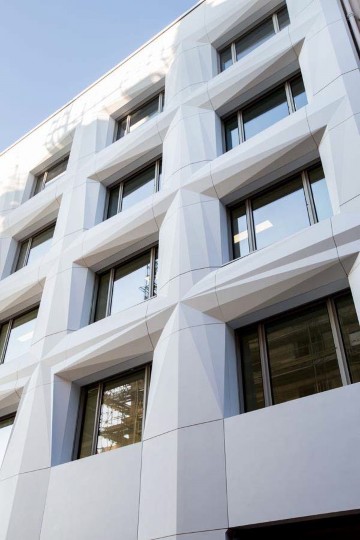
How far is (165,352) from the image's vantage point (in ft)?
35.2

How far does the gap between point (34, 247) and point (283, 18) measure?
1216 cm

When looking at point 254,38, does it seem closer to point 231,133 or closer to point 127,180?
point 231,133

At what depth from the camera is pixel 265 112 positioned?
47.3 feet

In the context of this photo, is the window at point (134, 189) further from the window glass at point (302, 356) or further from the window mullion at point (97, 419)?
the window glass at point (302, 356)

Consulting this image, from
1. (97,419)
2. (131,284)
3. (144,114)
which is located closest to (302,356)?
(97,419)

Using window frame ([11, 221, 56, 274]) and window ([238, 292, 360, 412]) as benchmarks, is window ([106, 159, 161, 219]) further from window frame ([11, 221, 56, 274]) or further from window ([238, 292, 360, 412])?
window ([238, 292, 360, 412])

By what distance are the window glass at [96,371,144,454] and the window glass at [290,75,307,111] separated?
844 centimetres

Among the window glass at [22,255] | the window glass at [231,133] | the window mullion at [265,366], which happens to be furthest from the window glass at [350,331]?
the window glass at [22,255]

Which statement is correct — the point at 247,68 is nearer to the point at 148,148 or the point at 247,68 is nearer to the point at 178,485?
the point at 148,148

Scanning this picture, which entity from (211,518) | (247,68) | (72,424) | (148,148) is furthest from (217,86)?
(211,518)

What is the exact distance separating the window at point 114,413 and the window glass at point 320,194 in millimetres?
5580

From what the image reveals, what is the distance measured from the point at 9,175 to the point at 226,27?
462 inches

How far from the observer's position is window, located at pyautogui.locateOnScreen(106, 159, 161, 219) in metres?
16.2

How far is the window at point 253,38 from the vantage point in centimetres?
1598
